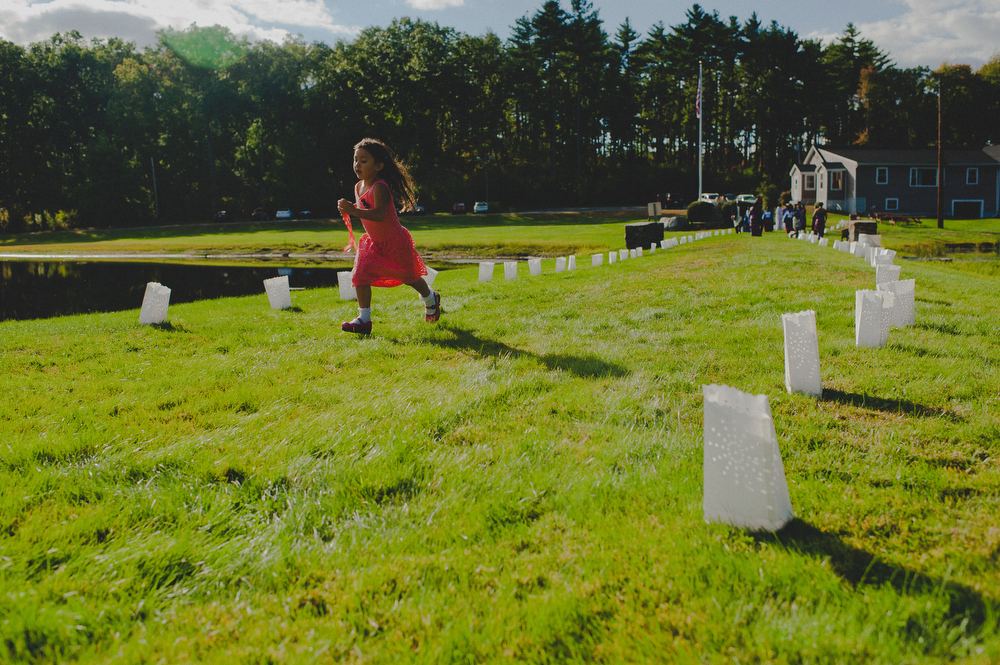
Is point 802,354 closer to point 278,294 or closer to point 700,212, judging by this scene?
point 278,294

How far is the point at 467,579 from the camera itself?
81.3 inches

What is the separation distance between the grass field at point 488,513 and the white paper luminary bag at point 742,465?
9 centimetres

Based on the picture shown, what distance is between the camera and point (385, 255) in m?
6.33

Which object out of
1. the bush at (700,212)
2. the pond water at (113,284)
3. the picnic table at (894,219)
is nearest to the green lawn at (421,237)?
the bush at (700,212)

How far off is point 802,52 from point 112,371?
78106 mm

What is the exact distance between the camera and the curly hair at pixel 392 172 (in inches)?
246

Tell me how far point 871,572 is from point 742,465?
20.3 inches

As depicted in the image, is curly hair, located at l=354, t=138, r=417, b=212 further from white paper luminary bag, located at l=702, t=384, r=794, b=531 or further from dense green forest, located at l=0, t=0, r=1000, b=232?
dense green forest, located at l=0, t=0, r=1000, b=232

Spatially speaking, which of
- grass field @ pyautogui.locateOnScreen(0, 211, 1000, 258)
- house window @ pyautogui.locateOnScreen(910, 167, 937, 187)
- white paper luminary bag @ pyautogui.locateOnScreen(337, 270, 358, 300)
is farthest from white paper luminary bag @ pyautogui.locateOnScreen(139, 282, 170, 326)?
house window @ pyautogui.locateOnScreen(910, 167, 937, 187)

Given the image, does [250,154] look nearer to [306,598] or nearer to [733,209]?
[733,209]

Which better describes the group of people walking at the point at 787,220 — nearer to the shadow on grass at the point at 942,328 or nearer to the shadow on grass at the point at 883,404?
the shadow on grass at the point at 942,328

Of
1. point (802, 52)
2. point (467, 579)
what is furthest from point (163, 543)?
point (802, 52)

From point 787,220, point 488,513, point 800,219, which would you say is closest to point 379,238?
point 488,513

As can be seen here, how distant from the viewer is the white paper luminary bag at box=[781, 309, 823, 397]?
3818 millimetres
